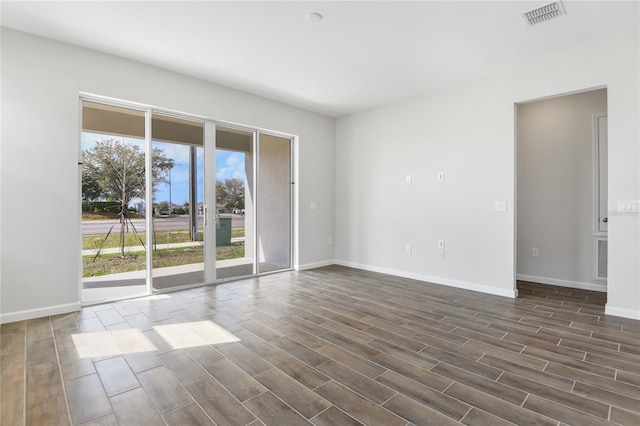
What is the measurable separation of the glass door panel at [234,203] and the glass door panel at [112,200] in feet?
3.31

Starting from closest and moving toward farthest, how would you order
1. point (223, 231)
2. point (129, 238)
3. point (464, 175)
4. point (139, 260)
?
point (129, 238), point (139, 260), point (464, 175), point (223, 231)

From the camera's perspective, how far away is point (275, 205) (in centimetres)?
555

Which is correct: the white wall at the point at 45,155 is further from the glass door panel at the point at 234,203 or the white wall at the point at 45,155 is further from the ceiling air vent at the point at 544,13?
the ceiling air vent at the point at 544,13

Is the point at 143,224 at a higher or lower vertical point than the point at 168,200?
lower

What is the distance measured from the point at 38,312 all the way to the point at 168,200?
1722mm

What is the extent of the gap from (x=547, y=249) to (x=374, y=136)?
311cm

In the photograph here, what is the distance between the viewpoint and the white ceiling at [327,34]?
2.71 m

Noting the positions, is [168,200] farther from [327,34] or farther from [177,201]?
[327,34]

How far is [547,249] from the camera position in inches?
179

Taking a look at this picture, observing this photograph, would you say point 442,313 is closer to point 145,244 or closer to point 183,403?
point 183,403

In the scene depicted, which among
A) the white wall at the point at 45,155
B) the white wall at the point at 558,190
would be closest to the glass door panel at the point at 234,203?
the white wall at the point at 45,155

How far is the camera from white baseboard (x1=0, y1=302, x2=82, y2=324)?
2.99 m

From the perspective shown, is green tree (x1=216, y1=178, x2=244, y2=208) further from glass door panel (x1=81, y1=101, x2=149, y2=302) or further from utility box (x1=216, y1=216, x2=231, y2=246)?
glass door panel (x1=81, y1=101, x2=149, y2=302)

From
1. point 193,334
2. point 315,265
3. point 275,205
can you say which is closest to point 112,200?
point 193,334
